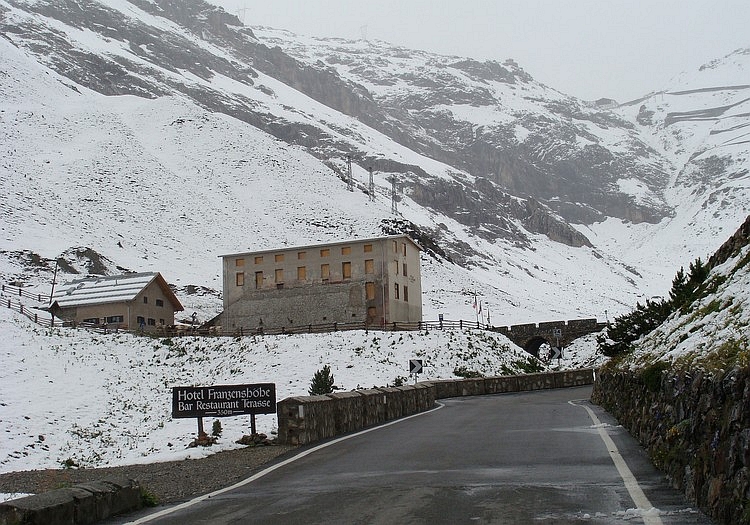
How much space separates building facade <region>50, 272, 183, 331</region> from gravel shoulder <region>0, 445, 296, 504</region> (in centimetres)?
4534

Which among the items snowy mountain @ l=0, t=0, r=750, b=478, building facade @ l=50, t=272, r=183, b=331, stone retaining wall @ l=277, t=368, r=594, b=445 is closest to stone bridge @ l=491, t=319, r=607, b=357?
snowy mountain @ l=0, t=0, r=750, b=478

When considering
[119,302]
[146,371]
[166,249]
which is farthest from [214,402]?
[166,249]

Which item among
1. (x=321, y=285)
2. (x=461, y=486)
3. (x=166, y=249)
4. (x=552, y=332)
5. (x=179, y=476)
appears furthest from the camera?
(x=166, y=249)

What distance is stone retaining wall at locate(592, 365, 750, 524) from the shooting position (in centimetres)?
676

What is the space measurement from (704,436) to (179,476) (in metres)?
7.91

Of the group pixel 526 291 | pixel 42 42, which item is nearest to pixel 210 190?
pixel 526 291

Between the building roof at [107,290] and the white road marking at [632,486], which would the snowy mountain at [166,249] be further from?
the white road marking at [632,486]

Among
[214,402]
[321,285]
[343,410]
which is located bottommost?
[343,410]

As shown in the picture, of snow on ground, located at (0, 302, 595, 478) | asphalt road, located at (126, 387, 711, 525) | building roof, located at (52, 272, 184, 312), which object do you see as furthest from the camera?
Answer: building roof, located at (52, 272, 184, 312)

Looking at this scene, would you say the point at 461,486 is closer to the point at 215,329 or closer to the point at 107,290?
the point at 215,329

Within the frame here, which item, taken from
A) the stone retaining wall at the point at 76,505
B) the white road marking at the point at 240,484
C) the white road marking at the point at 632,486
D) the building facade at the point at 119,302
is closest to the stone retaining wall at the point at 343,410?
the white road marking at the point at 240,484

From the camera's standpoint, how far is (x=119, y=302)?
61344mm

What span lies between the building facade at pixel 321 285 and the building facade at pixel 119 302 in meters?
5.56

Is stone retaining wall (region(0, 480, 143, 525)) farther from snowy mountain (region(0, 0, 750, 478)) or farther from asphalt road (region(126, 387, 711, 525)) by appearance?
snowy mountain (region(0, 0, 750, 478))
